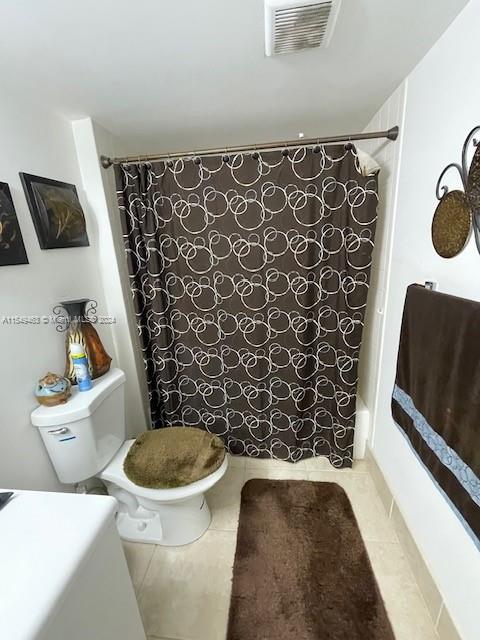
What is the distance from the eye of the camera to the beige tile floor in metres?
1.07

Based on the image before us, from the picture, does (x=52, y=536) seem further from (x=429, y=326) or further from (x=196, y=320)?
(x=429, y=326)

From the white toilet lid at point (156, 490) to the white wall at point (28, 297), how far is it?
234 millimetres

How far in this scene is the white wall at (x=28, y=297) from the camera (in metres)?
1.05

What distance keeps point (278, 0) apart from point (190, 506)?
185 cm

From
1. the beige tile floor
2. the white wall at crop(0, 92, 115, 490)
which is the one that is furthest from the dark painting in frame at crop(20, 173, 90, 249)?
the beige tile floor

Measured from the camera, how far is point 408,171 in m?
1.20

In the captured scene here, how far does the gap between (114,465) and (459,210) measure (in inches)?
67.1

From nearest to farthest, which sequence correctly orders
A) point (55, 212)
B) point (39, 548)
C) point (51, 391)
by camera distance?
point (39, 548), point (51, 391), point (55, 212)

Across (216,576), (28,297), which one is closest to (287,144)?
(28,297)

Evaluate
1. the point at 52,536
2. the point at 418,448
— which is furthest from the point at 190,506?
the point at 418,448

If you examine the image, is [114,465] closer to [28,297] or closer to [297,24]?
[28,297]

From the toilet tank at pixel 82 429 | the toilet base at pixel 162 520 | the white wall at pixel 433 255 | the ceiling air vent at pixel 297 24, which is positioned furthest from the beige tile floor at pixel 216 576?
the ceiling air vent at pixel 297 24

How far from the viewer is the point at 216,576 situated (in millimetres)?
1227

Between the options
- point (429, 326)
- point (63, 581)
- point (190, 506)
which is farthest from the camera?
point (190, 506)
